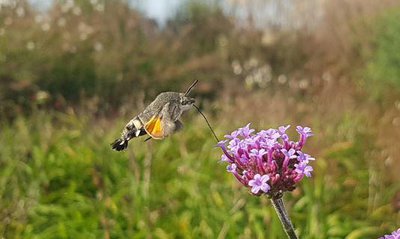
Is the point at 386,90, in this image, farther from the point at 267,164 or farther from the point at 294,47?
the point at 267,164

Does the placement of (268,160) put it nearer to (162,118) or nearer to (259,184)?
(259,184)

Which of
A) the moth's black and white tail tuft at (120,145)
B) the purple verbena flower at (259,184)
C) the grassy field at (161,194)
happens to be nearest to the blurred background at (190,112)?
the grassy field at (161,194)

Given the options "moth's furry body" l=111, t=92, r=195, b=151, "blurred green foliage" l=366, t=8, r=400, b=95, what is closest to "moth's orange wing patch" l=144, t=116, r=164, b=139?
"moth's furry body" l=111, t=92, r=195, b=151

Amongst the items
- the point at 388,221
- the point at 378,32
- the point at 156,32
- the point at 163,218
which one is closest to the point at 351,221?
the point at 388,221

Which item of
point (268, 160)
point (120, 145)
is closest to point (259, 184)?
point (268, 160)

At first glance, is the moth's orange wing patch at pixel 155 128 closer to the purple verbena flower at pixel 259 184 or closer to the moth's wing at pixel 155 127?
the moth's wing at pixel 155 127

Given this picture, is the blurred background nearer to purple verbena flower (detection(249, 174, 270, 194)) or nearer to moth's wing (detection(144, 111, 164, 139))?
moth's wing (detection(144, 111, 164, 139))
